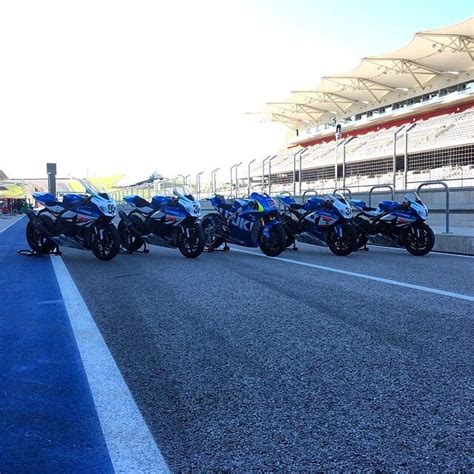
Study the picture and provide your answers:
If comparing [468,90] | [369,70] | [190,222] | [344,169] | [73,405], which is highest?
[369,70]

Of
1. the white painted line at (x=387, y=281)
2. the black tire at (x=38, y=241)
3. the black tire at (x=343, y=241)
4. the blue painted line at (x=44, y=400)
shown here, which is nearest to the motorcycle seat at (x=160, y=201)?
the black tire at (x=38, y=241)

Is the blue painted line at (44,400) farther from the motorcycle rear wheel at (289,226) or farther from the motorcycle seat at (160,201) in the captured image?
the motorcycle rear wheel at (289,226)

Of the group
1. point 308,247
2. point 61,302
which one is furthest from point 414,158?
point 61,302

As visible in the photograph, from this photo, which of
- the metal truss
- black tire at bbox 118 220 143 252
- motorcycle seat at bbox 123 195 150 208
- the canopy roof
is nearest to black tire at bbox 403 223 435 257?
motorcycle seat at bbox 123 195 150 208

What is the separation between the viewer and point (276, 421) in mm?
2760

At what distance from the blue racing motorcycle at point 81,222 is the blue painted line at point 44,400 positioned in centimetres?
371

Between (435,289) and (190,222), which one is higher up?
(190,222)

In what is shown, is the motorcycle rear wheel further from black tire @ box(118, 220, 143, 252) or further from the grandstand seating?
the grandstand seating

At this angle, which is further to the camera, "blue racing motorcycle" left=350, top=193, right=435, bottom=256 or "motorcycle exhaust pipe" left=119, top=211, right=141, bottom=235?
"motorcycle exhaust pipe" left=119, top=211, right=141, bottom=235

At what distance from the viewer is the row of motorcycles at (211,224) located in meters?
9.41

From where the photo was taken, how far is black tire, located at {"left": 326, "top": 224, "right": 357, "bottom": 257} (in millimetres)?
9983

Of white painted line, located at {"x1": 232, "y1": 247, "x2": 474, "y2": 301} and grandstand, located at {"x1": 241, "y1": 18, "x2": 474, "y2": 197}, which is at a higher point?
grandstand, located at {"x1": 241, "y1": 18, "x2": 474, "y2": 197}

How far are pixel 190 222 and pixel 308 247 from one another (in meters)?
3.35

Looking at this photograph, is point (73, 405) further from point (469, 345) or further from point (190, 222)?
Answer: point (190, 222)
